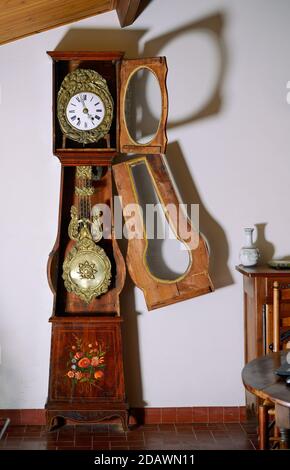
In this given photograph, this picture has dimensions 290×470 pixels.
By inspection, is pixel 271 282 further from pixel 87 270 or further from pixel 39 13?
pixel 39 13

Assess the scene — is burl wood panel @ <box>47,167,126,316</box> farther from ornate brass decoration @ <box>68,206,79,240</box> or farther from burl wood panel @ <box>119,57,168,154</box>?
burl wood panel @ <box>119,57,168,154</box>

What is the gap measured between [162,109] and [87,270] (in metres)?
1.11

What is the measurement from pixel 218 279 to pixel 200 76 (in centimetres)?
133

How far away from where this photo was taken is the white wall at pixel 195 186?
433 cm

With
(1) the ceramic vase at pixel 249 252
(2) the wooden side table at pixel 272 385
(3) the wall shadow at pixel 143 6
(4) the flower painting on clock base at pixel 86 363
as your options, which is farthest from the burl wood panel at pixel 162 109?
(2) the wooden side table at pixel 272 385

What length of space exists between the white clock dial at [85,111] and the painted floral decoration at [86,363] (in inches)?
52.8

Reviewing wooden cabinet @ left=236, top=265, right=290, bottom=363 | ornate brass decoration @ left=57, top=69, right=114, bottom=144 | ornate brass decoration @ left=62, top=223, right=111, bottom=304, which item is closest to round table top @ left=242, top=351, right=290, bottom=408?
wooden cabinet @ left=236, top=265, right=290, bottom=363

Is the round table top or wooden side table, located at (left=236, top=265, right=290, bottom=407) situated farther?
wooden side table, located at (left=236, top=265, right=290, bottom=407)

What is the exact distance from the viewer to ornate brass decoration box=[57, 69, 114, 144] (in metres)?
4.12

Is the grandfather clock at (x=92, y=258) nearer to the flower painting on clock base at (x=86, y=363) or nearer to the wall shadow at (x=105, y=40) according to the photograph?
the flower painting on clock base at (x=86, y=363)
